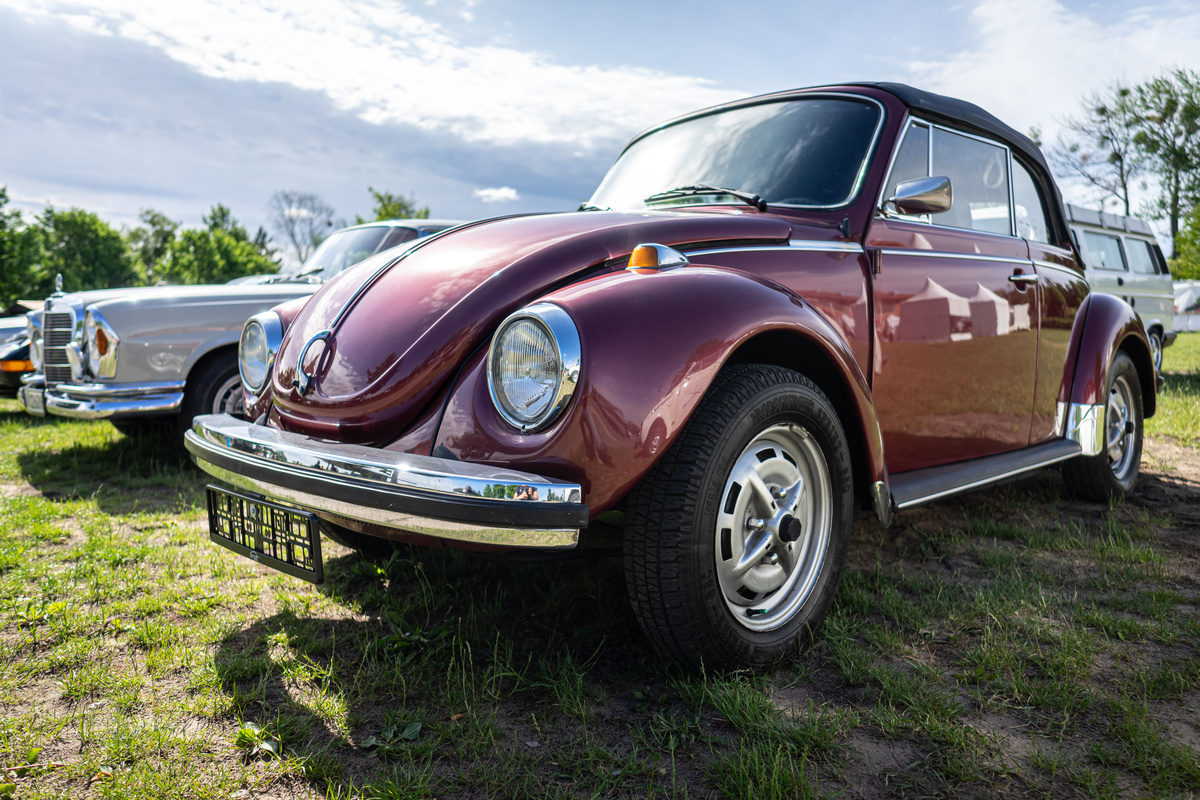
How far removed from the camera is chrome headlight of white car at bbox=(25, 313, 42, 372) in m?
5.83

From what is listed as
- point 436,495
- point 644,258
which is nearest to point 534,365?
point 436,495

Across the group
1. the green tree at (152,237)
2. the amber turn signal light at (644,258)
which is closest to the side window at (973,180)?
the amber turn signal light at (644,258)

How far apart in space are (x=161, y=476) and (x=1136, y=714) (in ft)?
16.7

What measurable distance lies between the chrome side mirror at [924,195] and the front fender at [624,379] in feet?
3.08

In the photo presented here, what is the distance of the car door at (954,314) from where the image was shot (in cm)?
287

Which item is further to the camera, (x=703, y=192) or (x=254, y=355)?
(x=703, y=192)

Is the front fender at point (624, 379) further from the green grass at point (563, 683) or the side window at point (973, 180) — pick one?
the side window at point (973, 180)

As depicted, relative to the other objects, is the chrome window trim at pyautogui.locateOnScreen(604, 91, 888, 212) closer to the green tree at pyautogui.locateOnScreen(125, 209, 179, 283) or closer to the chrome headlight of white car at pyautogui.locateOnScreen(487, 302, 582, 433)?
the chrome headlight of white car at pyautogui.locateOnScreen(487, 302, 582, 433)

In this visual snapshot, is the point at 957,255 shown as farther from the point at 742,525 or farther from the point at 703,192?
the point at 742,525

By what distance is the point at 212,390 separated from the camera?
516cm

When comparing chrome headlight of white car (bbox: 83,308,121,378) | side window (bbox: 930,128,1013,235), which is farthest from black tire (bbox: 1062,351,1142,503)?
chrome headlight of white car (bbox: 83,308,121,378)

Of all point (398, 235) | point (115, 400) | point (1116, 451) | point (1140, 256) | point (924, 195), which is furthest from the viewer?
point (1140, 256)

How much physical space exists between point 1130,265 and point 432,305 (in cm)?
1220

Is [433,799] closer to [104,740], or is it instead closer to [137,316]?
[104,740]
